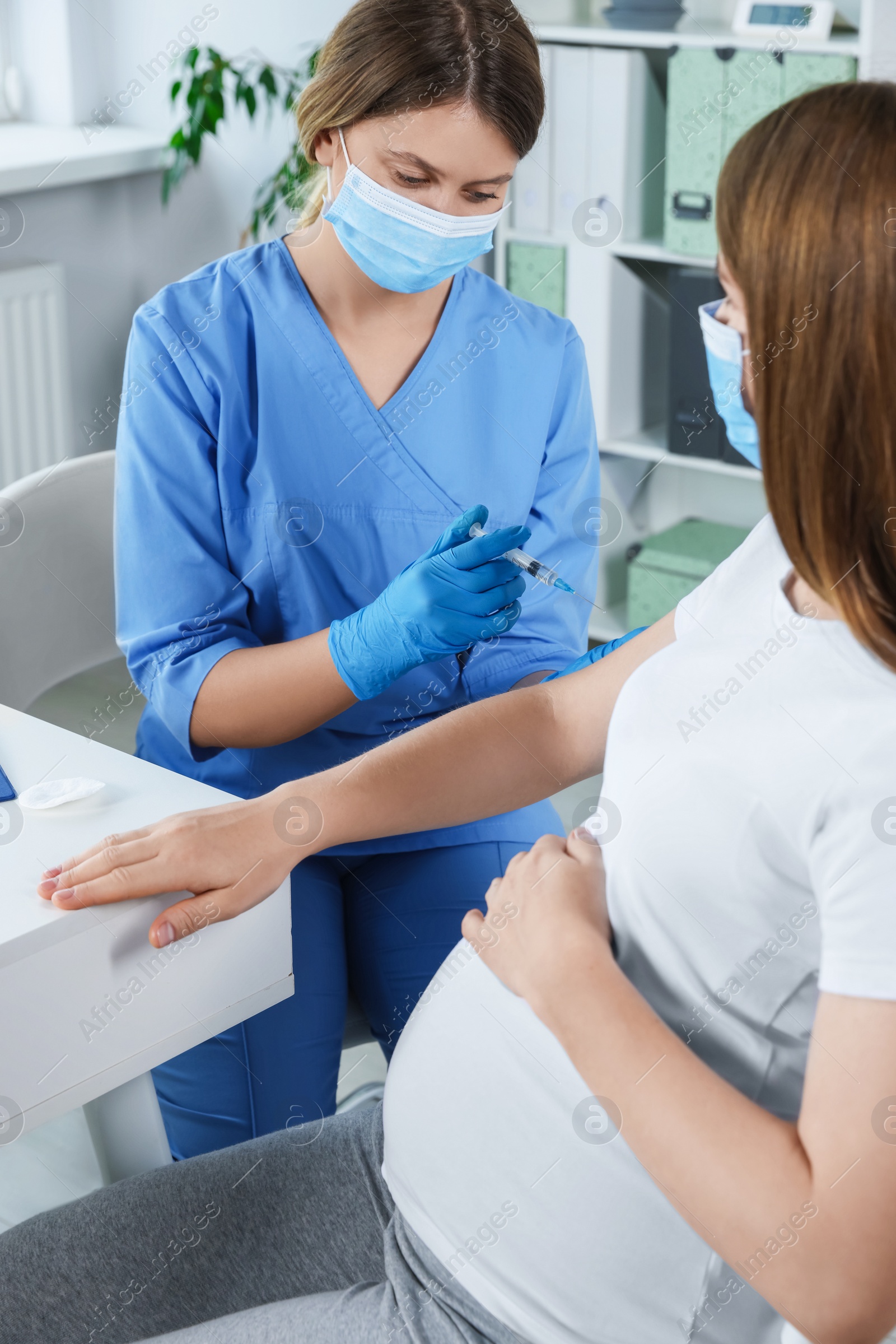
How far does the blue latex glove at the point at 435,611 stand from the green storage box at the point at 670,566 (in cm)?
152

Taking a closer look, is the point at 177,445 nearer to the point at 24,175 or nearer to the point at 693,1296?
the point at 693,1296

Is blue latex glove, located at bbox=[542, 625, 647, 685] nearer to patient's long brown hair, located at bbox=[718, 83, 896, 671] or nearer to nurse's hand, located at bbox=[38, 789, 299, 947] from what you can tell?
nurse's hand, located at bbox=[38, 789, 299, 947]

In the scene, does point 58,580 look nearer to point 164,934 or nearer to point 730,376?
point 164,934

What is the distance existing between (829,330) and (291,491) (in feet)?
2.60

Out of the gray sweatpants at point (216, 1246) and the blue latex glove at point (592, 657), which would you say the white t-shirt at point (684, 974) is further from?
the blue latex glove at point (592, 657)

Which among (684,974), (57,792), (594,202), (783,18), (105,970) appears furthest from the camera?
(594,202)

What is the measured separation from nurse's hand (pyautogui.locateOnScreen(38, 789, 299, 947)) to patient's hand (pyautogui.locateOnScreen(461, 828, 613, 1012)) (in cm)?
16

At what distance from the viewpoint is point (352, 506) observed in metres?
1.29

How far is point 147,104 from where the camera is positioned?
2.96 meters

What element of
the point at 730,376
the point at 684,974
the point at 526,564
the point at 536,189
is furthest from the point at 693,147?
the point at 684,974

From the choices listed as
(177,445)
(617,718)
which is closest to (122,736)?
(177,445)

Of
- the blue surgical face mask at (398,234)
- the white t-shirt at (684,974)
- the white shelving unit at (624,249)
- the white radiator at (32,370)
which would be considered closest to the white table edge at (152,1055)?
the white t-shirt at (684,974)

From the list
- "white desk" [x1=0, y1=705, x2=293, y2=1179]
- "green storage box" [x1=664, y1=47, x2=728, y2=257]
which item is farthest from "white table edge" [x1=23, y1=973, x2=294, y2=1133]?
"green storage box" [x1=664, y1=47, x2=728, y2=257]

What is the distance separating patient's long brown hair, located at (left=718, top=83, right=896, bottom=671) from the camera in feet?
1.82
